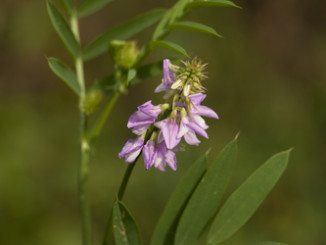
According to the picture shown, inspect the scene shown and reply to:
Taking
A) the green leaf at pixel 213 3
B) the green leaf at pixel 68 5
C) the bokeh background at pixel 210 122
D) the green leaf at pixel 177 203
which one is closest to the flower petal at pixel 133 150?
the green leaf at pixel 177 203

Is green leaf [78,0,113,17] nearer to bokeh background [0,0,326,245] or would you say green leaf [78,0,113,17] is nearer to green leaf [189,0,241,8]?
green leaf [189,0,241,8]

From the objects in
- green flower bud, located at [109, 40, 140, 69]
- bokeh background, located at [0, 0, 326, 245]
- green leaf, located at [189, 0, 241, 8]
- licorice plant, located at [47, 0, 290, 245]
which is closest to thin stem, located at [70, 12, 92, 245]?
licorice plant, located at [47, 0, 290, 245]

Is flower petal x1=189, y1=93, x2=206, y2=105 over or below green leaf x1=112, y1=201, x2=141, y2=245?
over

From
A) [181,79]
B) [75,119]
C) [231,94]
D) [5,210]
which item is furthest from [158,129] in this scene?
[231,94]

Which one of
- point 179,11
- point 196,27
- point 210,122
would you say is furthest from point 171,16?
point 210,122

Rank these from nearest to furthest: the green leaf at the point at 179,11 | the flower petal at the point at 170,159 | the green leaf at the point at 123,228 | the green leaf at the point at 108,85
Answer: the green leaf at the point at 123,228
the flower petal at the point at 170,159
the green leaf at the point at 179,11
the green leaf at the point at 108,85

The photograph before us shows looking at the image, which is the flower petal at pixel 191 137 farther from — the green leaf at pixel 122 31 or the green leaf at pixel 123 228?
the green leaf at pixel 122 31
